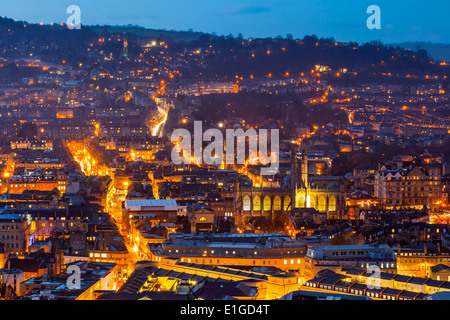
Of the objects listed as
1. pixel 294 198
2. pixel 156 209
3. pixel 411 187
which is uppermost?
pixel 411 187

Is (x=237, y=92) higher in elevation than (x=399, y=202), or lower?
higher

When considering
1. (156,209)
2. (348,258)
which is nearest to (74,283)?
(348,258)

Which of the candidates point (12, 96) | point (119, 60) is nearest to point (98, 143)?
point (12, 96)

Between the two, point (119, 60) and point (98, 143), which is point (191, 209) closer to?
point (98, 143)

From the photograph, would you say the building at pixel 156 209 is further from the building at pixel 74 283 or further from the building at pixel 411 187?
the building at pixel 411 187

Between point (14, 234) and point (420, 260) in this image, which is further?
point (14, 234)

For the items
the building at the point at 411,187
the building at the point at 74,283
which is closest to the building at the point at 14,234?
the building at the point at 74,283

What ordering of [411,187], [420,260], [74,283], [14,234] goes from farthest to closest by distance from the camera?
1. [411,187]
2. [14,234]
3. [420,260]
4. [74,283]

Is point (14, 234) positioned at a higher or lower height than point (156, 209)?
lower

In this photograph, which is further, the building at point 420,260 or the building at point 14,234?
the building at point 14,234

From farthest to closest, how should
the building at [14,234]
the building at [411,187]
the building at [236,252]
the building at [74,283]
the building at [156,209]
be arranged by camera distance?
the building at [411,187] < the building at [156,209] < the building at [14,234] < the building at [236,252] < the building at [74,283]

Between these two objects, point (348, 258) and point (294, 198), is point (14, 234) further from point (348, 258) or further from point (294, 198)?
point (294, 198)
